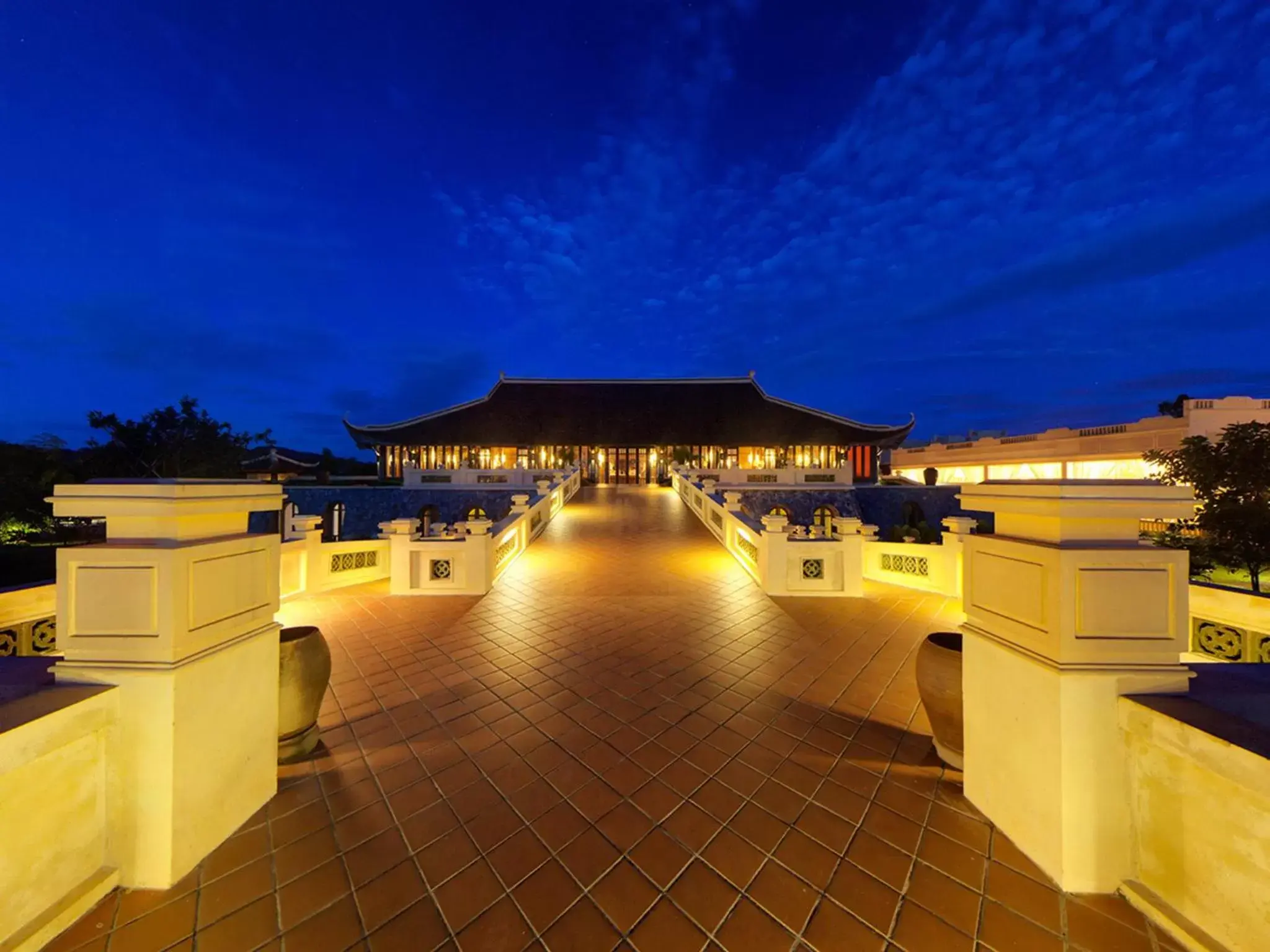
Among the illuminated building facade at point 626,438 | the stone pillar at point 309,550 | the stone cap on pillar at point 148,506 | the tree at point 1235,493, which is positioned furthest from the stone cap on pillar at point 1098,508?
the illuminated building facade at point 626,438

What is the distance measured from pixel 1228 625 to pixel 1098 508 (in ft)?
14.0

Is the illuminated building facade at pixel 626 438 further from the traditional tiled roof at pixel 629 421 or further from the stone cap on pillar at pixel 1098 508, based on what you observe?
the stone cap on pillar at pixel 1098 508

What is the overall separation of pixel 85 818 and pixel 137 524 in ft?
4.53

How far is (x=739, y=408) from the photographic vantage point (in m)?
32.9

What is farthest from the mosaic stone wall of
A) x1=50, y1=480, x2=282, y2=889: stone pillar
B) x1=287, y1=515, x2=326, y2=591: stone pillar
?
x1=50, y1=480, x2=282, y2=889: stone pillar

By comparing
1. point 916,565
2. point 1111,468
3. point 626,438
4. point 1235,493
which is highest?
point 626,438

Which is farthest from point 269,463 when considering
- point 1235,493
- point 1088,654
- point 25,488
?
point 1235,493

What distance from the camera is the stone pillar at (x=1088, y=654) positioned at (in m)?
2.34

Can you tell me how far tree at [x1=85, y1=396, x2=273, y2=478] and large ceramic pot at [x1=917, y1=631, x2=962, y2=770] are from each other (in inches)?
956

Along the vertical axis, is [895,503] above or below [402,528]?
below

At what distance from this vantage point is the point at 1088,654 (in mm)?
2363

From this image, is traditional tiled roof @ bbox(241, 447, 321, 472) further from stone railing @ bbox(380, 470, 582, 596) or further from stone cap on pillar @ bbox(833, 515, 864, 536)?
stone cap on pillar @ bbox(833, 515, 864, 536)

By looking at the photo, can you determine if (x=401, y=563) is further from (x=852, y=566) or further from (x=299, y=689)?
(x=852, y=566)

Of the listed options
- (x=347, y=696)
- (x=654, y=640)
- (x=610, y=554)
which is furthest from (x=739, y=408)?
(x=347, y=696)
